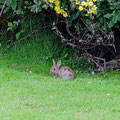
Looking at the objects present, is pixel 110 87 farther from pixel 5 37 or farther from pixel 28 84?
pixel 5 37

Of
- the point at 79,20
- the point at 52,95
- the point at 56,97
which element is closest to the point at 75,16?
the point at 79,20

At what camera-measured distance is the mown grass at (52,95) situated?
666 cm

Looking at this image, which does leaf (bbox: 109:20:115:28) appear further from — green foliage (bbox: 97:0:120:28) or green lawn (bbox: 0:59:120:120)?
green lawn (bbox: 0:59:120:120)

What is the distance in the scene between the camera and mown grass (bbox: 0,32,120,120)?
6.66 meters

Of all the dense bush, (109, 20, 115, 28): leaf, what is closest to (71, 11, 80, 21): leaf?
the dense bush

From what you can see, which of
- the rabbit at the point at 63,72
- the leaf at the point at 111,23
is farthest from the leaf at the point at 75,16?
the rabbit at the point at 63,72

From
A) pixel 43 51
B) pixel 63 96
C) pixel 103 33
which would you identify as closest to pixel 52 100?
pixel 63 96

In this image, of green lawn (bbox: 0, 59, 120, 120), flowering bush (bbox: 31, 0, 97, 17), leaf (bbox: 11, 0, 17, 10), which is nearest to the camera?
green lawn (bbox: 0, 59, 120, 120)

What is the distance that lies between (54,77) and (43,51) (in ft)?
7.42

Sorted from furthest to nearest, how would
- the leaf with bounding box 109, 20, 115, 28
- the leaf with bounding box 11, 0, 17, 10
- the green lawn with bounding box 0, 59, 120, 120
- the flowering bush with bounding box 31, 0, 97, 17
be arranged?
1. the leaf with bounding box 11, 0, 17, 10
2. the leaf with bounding box 109, 20, 115, 28
3. the flowering bush with bounding box 31, 0, 97, 17
4. the green lawn with bounding box 0, 59, 120, 120

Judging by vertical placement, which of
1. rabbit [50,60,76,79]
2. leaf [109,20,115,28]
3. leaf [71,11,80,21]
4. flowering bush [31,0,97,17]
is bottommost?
rabbit [50,60,76,79]

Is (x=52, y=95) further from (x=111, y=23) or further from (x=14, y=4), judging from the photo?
(x=14, y=4)

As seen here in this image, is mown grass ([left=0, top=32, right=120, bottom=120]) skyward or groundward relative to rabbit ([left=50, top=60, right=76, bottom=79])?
groundward

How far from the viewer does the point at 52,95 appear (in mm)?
7902
